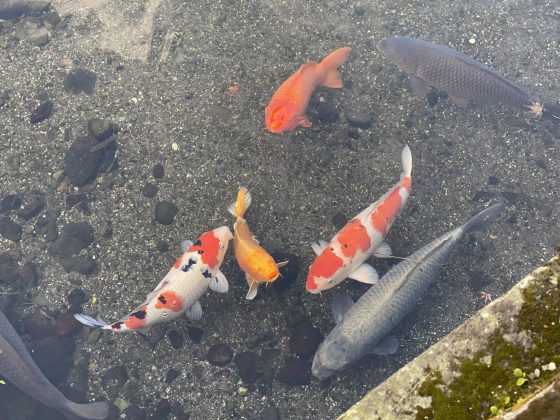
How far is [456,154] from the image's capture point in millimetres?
5145

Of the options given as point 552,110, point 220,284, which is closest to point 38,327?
point 220,284

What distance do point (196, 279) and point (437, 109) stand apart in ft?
11.2

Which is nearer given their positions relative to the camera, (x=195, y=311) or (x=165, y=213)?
(x=195, y=311)

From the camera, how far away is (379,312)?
3947mm

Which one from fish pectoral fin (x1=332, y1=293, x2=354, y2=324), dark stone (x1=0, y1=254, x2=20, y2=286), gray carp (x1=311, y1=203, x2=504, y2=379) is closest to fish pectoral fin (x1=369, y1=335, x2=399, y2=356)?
gray carp (x1=311, y1=203, x2=504, y2=379)

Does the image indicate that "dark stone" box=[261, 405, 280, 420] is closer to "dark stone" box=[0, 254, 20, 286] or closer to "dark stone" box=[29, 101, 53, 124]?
"dark stone" box=[0, 254, 20, 286]

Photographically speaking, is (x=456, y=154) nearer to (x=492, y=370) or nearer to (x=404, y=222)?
(x=404, y=222)

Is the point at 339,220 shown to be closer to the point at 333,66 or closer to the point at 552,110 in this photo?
the point at 333,66

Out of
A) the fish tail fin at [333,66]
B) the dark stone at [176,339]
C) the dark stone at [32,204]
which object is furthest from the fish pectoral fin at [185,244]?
the fish tail fin at [333,66]

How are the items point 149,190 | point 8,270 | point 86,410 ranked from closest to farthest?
point 86,410, point 8,270, point 149,190

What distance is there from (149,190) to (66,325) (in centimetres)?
161

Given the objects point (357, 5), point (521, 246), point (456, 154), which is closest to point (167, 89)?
point (357, 5)

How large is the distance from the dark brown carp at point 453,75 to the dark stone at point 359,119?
649 mm

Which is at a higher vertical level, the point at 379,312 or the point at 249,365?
the point at 379,312
